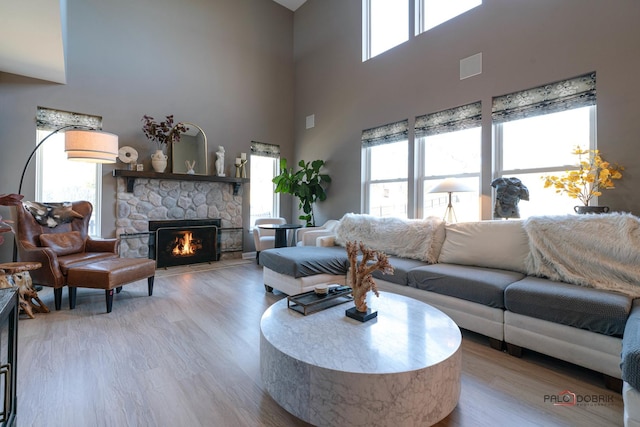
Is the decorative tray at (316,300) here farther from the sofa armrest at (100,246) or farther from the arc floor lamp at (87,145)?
the arc floor lamp at (87,145)

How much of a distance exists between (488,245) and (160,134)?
4.82m

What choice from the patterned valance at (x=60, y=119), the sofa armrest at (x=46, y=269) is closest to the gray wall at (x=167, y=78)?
the patterned valance at (x=60, y=119)

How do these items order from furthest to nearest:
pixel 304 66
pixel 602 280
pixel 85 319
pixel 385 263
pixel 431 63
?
pixel 304 66, pixel 431 63, pixel 85 319, pixel 602 280, pixel 385 263

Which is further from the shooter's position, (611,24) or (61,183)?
(61,183)

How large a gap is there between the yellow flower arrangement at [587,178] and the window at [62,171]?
226 inches

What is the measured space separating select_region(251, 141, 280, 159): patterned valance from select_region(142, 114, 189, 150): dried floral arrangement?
139 cm

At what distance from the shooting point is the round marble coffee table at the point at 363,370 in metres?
1.27

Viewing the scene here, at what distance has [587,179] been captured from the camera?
268 cm

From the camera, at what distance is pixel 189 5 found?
5172 millimetres

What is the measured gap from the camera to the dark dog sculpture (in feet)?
10.1

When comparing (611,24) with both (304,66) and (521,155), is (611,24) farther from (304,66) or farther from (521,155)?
(304,66)

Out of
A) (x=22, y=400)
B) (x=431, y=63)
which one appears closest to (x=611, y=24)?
(x=431, y=63)

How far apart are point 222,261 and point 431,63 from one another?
4.64 meters

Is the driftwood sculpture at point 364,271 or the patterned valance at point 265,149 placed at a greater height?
the patterned valance at point 265,149
